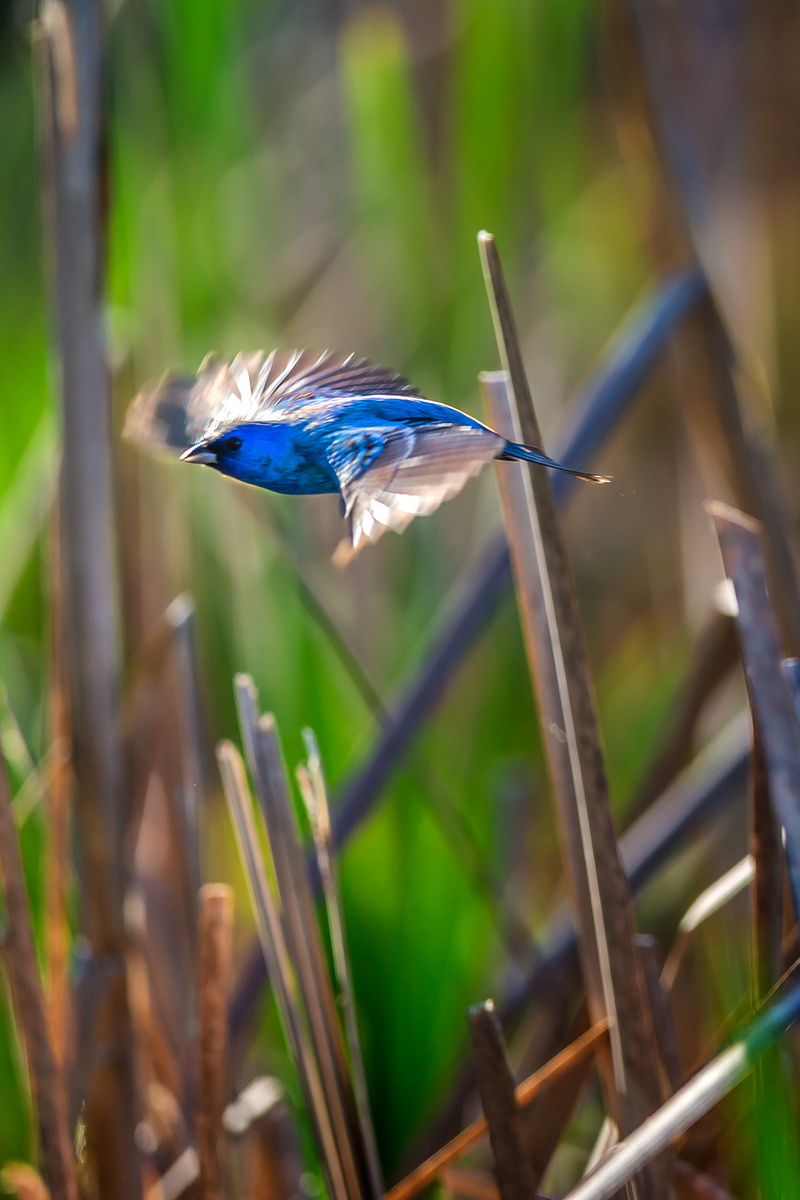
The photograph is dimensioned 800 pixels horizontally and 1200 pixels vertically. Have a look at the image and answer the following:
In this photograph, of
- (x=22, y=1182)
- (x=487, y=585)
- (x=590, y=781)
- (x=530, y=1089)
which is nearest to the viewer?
(x=590, y=781)

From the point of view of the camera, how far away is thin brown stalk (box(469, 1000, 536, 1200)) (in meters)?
0.46

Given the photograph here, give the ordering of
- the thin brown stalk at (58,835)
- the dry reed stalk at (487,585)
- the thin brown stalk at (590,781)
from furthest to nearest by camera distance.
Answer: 1. the dry reed stalk at (487,585)
2. the thin brown stalk at (58,835)
3. the thin brown stalk at (590,781)

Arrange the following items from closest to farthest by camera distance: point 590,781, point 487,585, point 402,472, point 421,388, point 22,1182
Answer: point 402,472, point 590,781, point 22,1182, point 487,585, point 421,388

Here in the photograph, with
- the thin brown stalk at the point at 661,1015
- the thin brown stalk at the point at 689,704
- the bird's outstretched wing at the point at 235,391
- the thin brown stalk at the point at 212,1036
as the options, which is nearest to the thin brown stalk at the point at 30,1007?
the thin brown stalk at the point at 212,1036

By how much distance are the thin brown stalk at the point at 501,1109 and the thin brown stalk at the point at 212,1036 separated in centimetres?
15

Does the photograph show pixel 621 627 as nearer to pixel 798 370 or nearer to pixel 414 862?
pixel 798 370

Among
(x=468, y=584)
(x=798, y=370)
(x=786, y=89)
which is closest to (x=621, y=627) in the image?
(x=798, y=370)

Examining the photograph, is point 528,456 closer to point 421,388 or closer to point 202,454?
point 202,454

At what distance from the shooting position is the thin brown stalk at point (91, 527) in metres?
0.59

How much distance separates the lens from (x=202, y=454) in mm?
403

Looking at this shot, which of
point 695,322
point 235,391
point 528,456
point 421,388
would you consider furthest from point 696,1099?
point 421,388

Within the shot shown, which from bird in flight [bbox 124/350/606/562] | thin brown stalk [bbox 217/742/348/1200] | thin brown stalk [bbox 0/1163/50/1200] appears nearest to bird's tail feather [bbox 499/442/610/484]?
bird in flight [bbox 124/350/606/562]

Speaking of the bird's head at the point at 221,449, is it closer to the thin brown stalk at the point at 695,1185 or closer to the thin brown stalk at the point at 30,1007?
the thin brown stalk at the point at 30,1007

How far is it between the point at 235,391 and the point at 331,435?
131 mm
